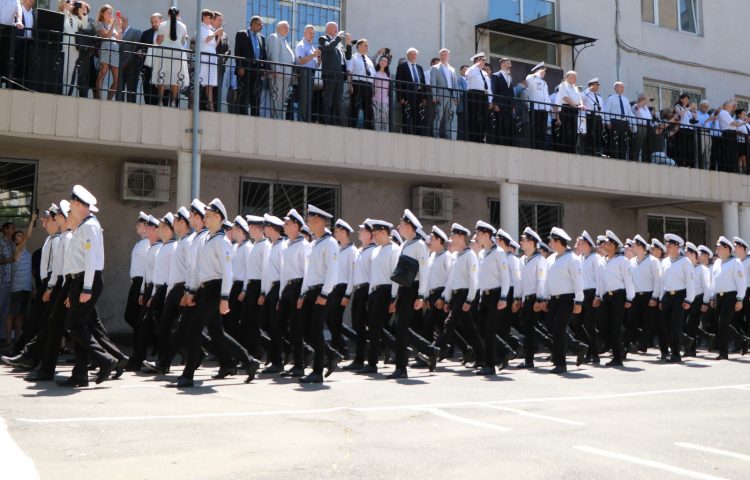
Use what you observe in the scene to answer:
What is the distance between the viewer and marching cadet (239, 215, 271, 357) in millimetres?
10859

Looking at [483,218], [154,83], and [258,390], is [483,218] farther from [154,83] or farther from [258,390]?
[258,390]

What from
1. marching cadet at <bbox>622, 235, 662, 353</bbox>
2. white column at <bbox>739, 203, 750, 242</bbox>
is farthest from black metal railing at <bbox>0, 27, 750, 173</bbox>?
marching cadet at <bbox>622, 235, 662, 353</bbox>

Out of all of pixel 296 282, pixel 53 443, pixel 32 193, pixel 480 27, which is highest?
pixel 480 27

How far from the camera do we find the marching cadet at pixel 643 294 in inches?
564

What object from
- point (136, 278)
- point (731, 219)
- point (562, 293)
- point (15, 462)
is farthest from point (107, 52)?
point (731, 219)

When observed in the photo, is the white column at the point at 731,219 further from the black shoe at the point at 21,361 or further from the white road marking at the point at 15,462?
the white road marking at the point at 15,462

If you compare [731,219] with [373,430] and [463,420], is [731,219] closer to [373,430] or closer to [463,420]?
[463,420]

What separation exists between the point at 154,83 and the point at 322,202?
15.2ft

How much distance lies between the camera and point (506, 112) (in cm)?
1645

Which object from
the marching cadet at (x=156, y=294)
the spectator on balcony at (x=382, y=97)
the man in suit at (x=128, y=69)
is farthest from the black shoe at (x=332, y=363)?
the spectator on balcony at (x=382, y=97)

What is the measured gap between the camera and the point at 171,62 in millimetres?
13344

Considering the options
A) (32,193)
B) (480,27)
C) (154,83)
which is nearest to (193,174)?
(154,83)

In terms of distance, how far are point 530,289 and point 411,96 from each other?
4.62 metres

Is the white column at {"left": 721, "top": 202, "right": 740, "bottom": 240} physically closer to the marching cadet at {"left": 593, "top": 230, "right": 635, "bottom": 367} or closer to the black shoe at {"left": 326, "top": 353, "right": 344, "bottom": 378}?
the marching cadet at {"left": 593, "top": 230, "right": 635, "bottom": 367}
